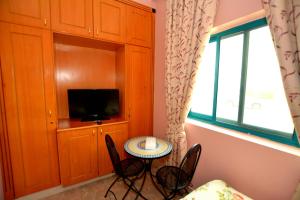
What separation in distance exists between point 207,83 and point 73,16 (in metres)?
1.96

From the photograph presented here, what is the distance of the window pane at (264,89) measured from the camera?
1.30 metres

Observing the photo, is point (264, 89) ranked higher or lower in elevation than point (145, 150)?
higher

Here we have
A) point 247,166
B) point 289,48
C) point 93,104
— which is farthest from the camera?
point 93,104

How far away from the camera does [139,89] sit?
7.88 ft

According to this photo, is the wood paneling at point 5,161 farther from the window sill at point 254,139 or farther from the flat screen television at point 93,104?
the window sill at point 254,139

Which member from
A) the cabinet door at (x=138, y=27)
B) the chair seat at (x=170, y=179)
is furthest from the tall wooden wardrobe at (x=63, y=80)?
the chair seat at (x=170, y=179)

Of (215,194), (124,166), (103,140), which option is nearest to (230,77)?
(215,194)

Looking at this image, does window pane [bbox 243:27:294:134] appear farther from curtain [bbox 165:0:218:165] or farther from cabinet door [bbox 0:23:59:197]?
cabinet door [bbox 0:23:59:197]

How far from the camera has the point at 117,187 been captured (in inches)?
79.7

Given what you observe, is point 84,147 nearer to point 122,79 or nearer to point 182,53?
point 122,79

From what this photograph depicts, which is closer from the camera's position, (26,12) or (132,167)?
(26,12)

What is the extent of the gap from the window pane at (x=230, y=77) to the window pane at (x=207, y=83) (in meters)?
0.11

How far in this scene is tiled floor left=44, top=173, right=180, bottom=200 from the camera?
1.83m

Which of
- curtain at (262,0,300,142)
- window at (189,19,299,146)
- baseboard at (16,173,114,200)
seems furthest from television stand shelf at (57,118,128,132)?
curtain at (262,0,300,142)
